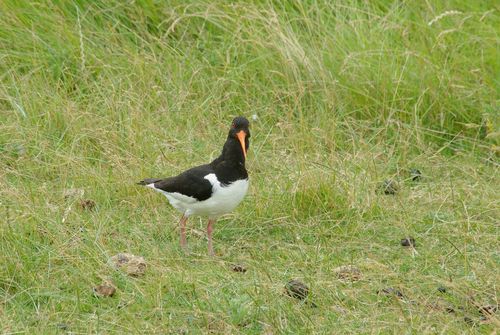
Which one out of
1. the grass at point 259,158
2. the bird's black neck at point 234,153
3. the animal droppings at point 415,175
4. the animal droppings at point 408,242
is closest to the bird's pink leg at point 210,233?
the grass at point 259,158

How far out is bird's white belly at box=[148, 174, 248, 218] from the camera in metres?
5.96

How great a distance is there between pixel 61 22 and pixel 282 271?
135 inches

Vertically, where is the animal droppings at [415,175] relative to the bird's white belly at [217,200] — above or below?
below

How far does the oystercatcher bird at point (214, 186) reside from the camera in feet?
19.6

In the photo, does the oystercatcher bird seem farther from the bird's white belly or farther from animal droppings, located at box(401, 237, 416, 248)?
animal droppings, located at box(401, 237, 416, 248)

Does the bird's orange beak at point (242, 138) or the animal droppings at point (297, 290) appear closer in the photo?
the animal droppings at point (297, 290)

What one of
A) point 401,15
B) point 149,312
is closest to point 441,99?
point 401,15

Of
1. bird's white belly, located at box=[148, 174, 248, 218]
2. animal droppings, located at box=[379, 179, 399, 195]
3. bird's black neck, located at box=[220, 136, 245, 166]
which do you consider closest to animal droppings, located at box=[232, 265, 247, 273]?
bird's white belly, located at box=[148, 174, 248, 218]

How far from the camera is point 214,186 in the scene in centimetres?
598

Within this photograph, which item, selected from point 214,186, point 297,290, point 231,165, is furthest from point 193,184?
point 297,290

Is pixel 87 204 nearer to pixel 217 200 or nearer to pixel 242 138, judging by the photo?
pixel 217 200

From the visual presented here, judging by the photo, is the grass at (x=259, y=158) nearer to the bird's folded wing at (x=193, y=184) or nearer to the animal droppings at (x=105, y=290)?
the animal droppings at (x=105, y=290)

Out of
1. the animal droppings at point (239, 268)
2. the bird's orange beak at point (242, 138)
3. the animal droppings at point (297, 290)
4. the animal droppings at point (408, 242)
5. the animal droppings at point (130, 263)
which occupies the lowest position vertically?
the animal droppings at point (408, 242)

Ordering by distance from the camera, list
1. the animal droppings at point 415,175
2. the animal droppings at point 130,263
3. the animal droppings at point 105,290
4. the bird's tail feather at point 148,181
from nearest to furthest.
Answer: the animal droppings at point 105,290, the animal droppings at point 130,263, the bird's tail feather at point 148,181, the animal droppings at point 415,175
